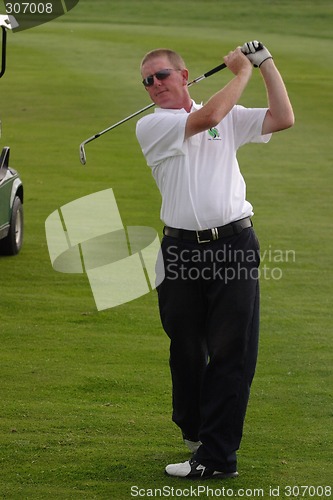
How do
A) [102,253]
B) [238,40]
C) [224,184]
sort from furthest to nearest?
[238,40]
[102,253]
[224,184]

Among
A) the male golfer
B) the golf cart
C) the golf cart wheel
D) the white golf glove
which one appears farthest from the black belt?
the golf cart wheel

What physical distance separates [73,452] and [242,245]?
4.19 feet

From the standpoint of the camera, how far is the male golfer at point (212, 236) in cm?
498

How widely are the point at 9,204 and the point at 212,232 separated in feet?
16.9

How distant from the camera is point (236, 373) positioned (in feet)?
16.7

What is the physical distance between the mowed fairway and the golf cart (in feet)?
0.47

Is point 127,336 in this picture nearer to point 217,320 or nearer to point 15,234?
point 217,320

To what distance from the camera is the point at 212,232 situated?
5008mm

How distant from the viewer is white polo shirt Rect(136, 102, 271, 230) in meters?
4.96

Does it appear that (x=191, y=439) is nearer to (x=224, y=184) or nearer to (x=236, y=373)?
(x=236, y=373)

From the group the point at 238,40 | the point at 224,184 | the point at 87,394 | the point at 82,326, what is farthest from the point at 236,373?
the point at 238,40

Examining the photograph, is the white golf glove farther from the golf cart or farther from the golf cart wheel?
the golf cart wheel

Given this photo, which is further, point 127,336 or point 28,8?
point 28,8

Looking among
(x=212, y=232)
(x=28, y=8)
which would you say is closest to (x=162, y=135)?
(x=212, y=232)
